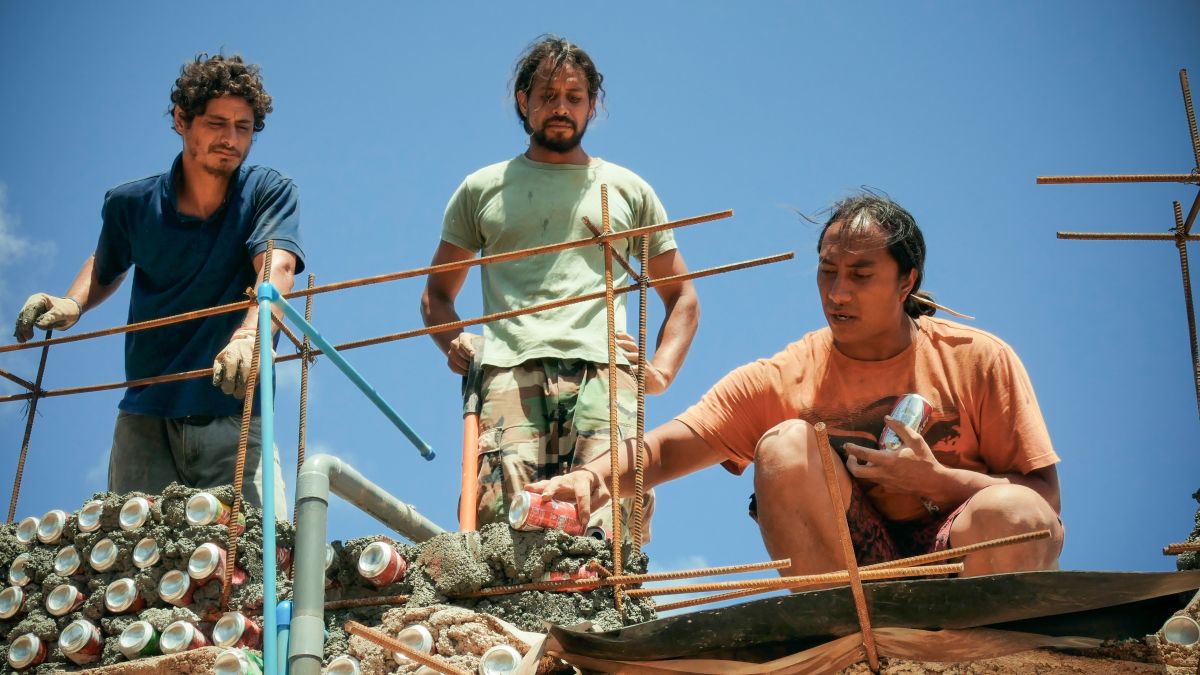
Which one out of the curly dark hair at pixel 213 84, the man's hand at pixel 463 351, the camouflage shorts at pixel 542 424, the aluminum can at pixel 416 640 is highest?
the curly dark hair at pixel 213 84

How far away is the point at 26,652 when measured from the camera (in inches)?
201

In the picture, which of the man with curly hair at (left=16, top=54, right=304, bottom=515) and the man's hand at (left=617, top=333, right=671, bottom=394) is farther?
the man with curly hair at (left=16, top=54, right=304, bottom=515)

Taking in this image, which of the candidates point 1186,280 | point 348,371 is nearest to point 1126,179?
point 1186,280

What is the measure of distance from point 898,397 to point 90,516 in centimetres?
295

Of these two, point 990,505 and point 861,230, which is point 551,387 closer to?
point 861,230

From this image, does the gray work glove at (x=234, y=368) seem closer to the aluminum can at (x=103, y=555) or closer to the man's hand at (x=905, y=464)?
the aluminum can at (x=103, y=555)

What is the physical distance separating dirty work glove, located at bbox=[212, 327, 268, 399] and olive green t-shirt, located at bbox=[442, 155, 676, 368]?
93 centimetres

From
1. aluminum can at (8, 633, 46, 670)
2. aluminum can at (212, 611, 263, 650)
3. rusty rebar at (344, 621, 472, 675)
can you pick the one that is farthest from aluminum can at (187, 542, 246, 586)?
rusty rebar at (344, 621, 472, 675)

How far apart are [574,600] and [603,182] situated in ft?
7.38

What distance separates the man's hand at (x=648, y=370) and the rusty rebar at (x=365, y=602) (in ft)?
4.60

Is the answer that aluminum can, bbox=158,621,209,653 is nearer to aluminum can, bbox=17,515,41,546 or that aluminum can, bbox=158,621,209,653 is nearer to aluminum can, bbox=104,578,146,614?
aluminum can, bbox=104,578,146,614

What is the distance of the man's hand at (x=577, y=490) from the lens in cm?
471

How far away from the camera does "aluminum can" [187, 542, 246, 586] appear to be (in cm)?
497

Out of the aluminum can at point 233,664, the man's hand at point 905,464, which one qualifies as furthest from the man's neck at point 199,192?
the man's hand at point 905,464
